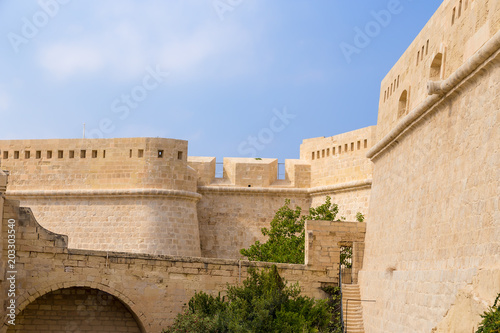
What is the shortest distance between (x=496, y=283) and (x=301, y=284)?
8.07m

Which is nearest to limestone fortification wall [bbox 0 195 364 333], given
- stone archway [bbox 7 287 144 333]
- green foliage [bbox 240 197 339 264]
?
stone archway [bbox 7 287 144 333]

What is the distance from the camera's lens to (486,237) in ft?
28.0

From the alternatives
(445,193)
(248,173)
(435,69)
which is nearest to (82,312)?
(248,173)

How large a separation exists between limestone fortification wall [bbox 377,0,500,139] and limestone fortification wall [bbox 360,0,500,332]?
26mm

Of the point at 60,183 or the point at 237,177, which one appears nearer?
the point at 60,183

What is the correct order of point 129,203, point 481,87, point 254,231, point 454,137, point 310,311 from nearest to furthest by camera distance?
1. point 481,87
2. point 454,137
3. point 310,311
4. point 129,203
5. point 254,231

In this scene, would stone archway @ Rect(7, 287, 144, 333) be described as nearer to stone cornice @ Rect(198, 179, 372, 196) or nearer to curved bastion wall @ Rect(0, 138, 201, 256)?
curved bastion wall @ Rect(0, 138, 201, 256)

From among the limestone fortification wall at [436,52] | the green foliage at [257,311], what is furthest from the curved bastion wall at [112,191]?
the limestone fortification wall at [436,52]

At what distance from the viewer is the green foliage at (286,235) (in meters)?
19.8

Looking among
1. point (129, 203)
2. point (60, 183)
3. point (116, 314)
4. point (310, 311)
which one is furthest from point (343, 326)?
point (60, 183)

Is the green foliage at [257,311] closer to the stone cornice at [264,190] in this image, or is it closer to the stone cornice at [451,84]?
the stone cornice at [451,84]

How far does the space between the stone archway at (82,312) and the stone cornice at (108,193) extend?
4792mm

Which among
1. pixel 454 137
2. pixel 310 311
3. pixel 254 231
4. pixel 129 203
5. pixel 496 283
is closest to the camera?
pixel 496 283

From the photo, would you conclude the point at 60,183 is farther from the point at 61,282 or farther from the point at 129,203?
the point at 61,282
